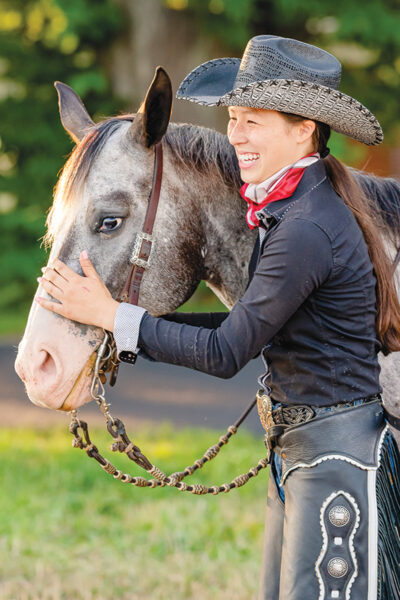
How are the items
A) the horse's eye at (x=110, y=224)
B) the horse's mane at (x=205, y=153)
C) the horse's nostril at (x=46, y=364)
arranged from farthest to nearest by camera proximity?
1. the horse's mane at (x=205, y=153)
2. the horse's eye at (x=110, y=224)
3. the horse's nostril at (x=46, y=364)

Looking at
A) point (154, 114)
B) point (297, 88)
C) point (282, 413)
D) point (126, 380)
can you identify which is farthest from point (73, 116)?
point (126, 380)

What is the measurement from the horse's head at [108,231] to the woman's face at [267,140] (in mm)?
274

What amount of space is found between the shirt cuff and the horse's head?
19 cm

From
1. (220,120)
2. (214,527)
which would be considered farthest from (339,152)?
(214,527)

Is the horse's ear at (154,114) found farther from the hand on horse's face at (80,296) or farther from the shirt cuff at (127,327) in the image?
the shirt cuff at (127,327)

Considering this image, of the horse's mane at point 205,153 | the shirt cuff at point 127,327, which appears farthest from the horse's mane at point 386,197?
the shirt cuff at point 127,327

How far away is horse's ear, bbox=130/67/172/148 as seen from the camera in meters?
2.18

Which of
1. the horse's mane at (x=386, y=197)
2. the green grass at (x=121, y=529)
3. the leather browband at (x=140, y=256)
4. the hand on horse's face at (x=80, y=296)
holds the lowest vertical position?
the green grass at (x=121, y=529)

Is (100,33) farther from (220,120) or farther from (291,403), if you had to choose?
(291,403)

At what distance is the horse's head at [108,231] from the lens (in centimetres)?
213

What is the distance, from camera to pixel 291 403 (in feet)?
6.68

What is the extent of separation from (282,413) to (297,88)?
34.1 inches

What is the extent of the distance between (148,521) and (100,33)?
819 cm

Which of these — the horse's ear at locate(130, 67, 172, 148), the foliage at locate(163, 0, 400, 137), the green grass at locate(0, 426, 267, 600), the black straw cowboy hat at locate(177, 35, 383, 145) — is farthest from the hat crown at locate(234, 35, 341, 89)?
the foliage at locate(163, 0, 400, 137)
